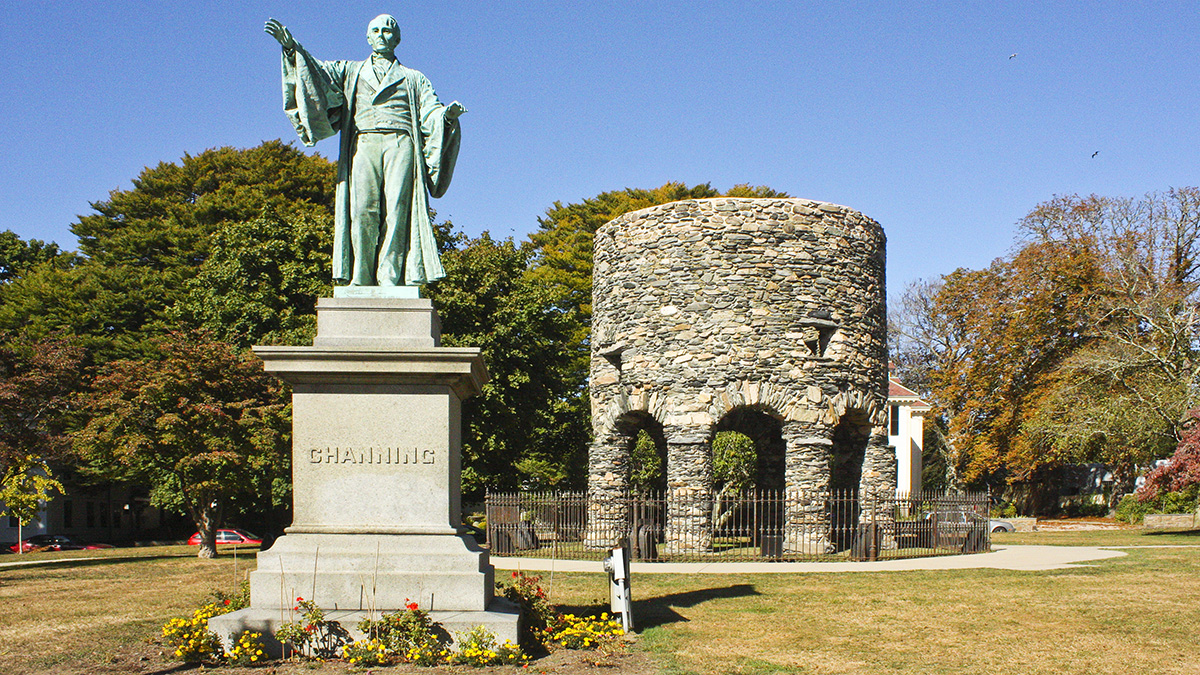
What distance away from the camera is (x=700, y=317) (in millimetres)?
23219

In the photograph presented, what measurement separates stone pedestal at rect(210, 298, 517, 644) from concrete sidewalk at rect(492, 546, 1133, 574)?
963 centimetres

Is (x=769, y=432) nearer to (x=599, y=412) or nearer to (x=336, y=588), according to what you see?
(x=599, y=412)

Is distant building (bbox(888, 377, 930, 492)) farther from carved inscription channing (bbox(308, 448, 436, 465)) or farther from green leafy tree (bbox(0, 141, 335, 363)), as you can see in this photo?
carved inscription channing (bbox(308, 448, 436, 465))

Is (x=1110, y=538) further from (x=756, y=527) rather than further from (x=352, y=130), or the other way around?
(x=352, y=130)

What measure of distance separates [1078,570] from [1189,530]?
1723cm

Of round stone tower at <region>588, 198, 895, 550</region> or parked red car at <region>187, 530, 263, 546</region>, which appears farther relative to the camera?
parked red car at <region>187, 530, 263, 546</region>

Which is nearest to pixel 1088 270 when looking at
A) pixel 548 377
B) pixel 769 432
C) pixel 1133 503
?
pixel 1133 503

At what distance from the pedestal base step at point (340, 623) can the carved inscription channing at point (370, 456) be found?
1.18 metres

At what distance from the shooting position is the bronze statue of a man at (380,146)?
29.3 ft

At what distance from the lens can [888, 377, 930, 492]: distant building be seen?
52312 mm

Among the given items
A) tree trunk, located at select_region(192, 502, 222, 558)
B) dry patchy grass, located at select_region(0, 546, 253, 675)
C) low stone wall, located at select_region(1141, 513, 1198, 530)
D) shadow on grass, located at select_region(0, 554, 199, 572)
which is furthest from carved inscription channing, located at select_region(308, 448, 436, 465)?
low stone wall, located at select_region(1141, 513, 1198, 530)

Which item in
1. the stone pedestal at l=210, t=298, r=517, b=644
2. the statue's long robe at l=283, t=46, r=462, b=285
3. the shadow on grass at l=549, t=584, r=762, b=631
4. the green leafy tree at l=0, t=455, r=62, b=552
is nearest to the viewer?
the stone pedestal at l=210, t=298, r=517, b=644

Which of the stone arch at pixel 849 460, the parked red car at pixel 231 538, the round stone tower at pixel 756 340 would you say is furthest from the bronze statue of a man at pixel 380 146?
the parked red car at pixel 231 538

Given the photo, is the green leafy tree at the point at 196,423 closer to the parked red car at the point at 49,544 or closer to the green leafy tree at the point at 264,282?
the green leafy tree at the point at 264,282
